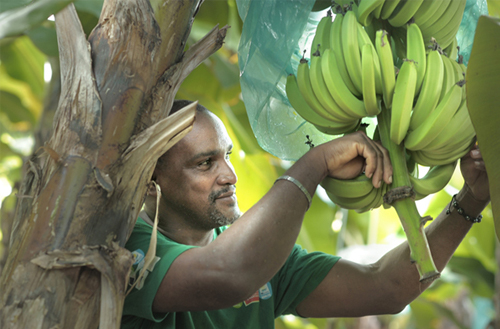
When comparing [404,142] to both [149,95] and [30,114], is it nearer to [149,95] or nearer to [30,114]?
[149,95]

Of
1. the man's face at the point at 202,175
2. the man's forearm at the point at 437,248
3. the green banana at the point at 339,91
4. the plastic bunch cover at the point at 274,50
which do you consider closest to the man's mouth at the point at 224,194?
the man's face at the point at 202,175

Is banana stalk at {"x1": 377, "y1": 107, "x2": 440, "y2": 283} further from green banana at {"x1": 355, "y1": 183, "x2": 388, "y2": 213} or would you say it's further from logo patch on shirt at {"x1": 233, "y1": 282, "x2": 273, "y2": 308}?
logo patch on shirt at {"x1": 233, "y1": 282, "x2": 273, "y2": 308}

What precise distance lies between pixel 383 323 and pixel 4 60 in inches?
148

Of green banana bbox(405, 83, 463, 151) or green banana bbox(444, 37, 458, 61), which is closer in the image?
green banana bbox(405, 83, 463, 151)

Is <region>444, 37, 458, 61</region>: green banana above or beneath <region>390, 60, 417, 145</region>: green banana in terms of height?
above

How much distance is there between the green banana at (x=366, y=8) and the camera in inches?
33.3

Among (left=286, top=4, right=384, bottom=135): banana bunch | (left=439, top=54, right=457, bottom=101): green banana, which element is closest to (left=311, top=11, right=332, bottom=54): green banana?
(left=286, top=4, right=384, bottom=135): banana bunch

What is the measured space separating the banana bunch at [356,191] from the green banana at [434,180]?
0.20 feet

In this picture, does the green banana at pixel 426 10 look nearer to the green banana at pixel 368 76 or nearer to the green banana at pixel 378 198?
the green banana at pixel 368 76

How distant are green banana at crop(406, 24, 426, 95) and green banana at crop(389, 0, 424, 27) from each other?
1.1 inches

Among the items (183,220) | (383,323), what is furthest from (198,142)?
(383,323)

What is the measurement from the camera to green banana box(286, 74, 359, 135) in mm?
964

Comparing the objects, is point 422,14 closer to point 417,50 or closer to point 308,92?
point 417,50

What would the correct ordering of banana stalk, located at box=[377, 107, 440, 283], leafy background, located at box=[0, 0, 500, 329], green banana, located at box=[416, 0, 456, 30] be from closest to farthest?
banana stalk, located at box=[377, 107, 440, 283], green banana, located at box=[416, 0, 456, 30], leafy background, located at box=[0, 0, 500, 329]
